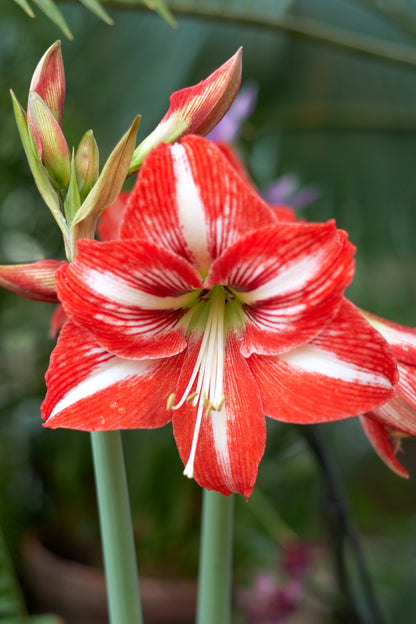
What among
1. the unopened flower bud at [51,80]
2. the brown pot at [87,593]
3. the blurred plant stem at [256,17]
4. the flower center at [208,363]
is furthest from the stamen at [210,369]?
the brown pot at [87,593]

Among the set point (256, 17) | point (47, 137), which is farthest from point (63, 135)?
point (256, 17)

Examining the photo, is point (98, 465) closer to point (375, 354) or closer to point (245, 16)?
point (375, 354)

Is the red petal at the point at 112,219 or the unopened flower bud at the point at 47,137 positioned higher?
the unopened flower bud at the point at 47,137

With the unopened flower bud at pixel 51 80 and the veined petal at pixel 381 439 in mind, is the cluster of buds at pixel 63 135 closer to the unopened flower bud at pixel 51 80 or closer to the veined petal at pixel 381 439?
the unopened flower bud at pixel 51 80

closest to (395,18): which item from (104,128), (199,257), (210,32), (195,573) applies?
(210,32)

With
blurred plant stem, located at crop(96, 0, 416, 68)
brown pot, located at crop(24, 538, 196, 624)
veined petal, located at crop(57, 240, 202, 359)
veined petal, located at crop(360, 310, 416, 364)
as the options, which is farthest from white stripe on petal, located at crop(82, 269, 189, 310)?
brown pot, located at crop(24, 538, 196, 624)

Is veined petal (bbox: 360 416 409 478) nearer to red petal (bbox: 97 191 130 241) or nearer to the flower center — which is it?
the flower center
